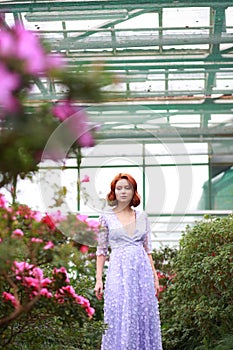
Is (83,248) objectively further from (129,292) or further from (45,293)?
(129,292)

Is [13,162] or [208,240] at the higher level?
[208,240]

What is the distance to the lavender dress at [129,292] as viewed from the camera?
5055 millimetres

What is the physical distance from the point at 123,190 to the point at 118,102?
2.44 m

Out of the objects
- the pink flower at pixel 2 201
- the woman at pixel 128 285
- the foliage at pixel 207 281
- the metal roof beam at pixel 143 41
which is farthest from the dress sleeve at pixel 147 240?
the metal roof beam at pixel 143 41

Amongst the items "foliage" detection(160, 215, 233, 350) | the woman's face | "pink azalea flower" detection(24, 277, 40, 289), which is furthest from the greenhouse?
"foliage" detection(160, 215, 233, 350)

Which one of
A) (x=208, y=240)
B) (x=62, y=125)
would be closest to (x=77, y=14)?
(x=208, y=240)

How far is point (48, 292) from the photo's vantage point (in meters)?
2.86

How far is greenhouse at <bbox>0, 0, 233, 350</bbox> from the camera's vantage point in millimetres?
1285

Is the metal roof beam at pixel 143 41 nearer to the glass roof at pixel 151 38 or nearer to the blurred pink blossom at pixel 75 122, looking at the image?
the glass roof at pixel 151 38

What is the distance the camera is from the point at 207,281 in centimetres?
638

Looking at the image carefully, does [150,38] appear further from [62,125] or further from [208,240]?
[62,125]

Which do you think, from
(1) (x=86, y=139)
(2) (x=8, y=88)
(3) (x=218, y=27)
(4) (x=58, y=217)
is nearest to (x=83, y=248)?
(4) (x=58, y=217)

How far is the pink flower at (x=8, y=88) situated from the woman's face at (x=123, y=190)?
11.8 feet

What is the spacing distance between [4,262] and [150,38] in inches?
277
